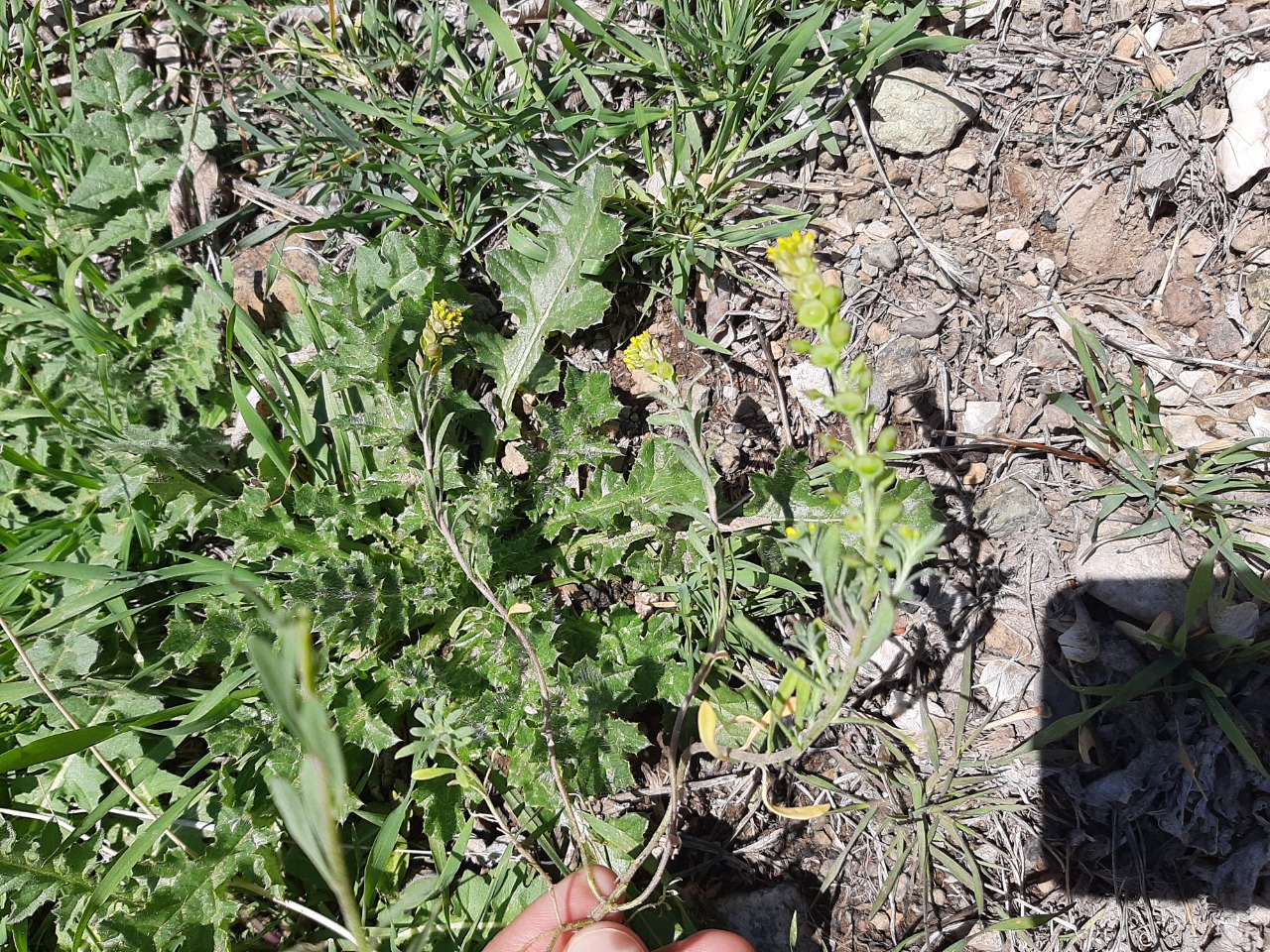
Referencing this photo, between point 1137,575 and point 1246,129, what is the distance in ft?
5.05

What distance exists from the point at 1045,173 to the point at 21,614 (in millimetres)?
4240

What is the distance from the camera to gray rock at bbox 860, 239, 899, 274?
3.07 metres

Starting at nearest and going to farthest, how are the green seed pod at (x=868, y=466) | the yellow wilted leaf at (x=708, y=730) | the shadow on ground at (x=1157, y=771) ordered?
the green seed pod at (x=868, y=466) < the yellow wilted leaf at (x=708, y=730) < the shadow on ground at (x=1157, y=771)

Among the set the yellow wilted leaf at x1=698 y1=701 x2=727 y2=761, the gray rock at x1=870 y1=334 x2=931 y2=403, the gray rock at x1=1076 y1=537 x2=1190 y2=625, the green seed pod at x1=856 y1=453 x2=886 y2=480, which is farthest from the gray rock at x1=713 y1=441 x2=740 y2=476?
the green seed pod at x1=856 y1=453 x2=886 y2=480

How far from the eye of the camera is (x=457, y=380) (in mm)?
3365

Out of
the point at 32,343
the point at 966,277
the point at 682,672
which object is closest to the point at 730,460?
the point at 682,672

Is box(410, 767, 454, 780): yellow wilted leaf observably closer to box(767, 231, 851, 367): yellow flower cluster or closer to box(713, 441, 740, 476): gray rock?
box(713, 441, 740, 476): gray rock

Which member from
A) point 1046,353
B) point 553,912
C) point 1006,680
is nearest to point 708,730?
point 553,912

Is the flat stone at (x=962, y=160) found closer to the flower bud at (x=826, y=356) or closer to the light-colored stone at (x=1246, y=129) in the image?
the light-colored stone at (x=1246, y=129)

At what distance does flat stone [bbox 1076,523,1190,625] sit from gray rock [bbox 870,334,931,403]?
811 millimetres

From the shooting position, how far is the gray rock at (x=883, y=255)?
10.1 ft

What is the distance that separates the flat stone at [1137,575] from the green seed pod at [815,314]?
1.83m

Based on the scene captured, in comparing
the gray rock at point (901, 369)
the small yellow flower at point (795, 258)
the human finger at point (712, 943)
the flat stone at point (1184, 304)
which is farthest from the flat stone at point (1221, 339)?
the human finger at point (712, 943)

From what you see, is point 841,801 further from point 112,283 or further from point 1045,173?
point 112,283
